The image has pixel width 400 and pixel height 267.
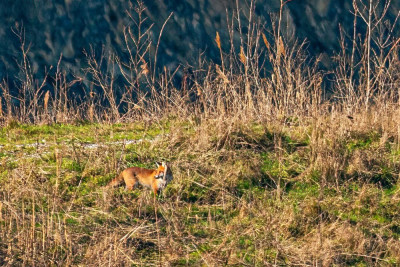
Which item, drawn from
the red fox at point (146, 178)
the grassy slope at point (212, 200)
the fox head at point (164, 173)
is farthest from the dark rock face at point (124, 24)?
the fox head at point (164, 173)

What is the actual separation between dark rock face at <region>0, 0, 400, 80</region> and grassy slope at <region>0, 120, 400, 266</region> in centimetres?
897

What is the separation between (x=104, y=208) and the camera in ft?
23.5

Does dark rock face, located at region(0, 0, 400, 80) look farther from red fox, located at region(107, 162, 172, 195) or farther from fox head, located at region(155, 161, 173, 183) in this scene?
fox head, located at region(155, 161, 173, 183)

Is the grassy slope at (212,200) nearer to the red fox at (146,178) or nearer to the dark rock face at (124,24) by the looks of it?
the red fox at (146,178)

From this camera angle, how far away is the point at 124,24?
19.4m

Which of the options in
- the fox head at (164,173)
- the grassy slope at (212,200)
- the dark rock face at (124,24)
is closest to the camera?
the grassy slope at (212,200)

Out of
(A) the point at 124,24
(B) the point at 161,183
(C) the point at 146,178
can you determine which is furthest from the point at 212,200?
(A) the point at 124,24

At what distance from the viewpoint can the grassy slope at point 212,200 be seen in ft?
20.5

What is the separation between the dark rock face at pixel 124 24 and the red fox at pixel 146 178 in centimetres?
1117

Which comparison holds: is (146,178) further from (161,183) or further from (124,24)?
(124,24)

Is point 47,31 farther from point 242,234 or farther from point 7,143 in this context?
point 242,234

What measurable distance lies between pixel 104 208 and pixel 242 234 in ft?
4.29

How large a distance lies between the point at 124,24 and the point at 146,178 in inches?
478

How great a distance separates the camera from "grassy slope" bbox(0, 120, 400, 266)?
6258 mm
